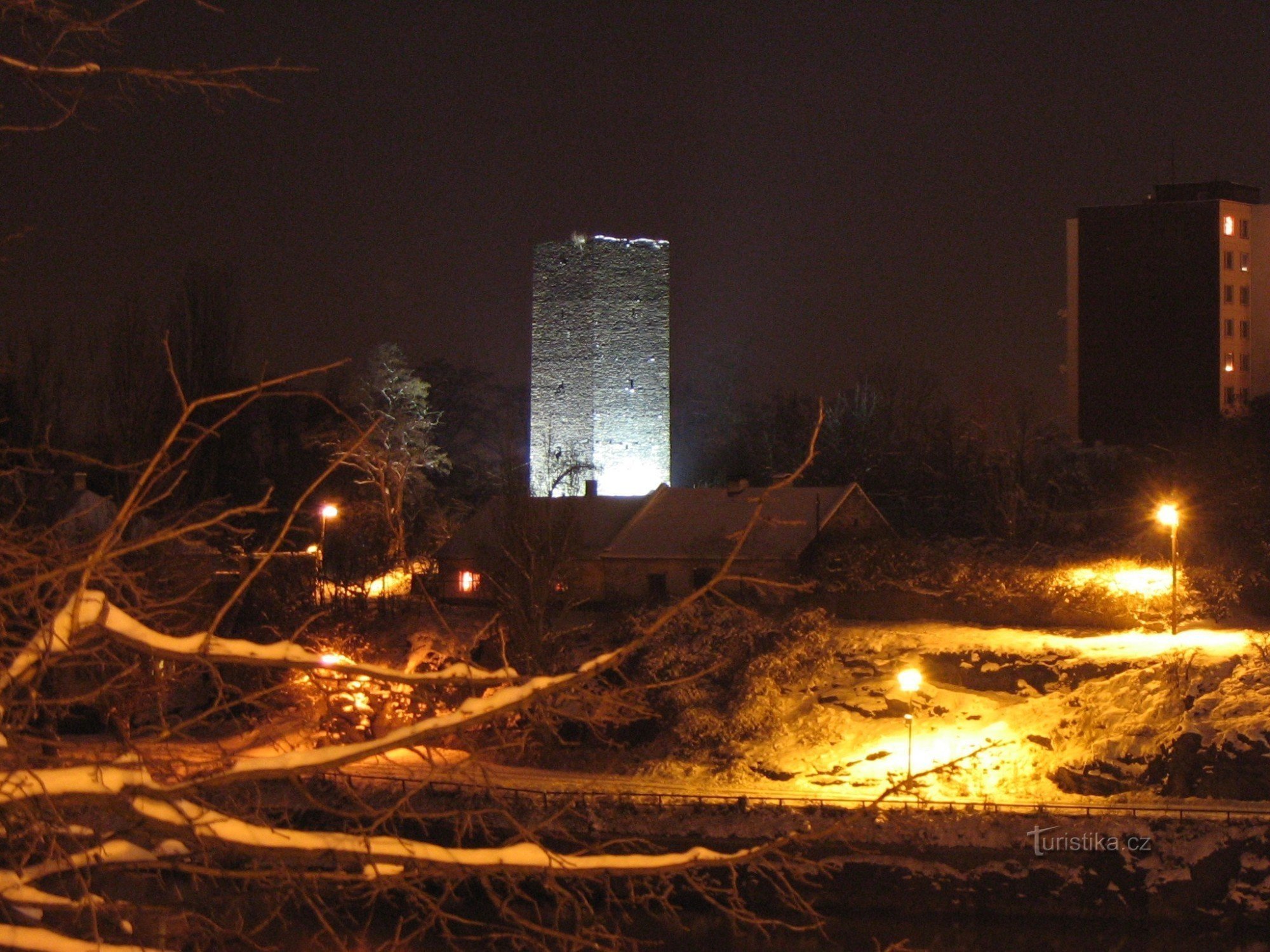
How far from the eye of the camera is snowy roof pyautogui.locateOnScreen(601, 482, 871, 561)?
24.0 m

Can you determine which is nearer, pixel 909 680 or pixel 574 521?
pixel 909 680

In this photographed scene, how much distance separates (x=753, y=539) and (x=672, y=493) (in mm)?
4107

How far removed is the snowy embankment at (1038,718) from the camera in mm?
15000

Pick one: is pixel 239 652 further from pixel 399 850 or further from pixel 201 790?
pixel 399 850

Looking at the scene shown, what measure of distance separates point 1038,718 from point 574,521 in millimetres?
10153

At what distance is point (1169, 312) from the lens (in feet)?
113

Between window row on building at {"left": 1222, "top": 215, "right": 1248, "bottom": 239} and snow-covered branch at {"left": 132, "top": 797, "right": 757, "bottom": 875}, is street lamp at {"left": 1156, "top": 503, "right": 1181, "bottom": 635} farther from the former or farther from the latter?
window row on building at {"left": 1222, "top": 215, "right": 1248, "bottom": 239}

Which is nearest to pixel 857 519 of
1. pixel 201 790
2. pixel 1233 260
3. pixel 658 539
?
pixel 658 539

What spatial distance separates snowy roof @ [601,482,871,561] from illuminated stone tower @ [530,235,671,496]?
18.8 feet

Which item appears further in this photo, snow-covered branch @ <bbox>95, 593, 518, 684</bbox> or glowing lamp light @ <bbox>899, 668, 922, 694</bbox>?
glowing lamp light @ <bbox>899, 668, 922, 694</bbox>

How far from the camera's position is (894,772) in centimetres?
1566

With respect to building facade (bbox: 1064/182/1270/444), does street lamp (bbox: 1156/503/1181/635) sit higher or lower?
lower

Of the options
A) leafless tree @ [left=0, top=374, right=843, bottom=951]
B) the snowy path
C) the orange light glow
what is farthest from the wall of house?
leafless tree @ [left=0, top=374, right=843, bottom=951]

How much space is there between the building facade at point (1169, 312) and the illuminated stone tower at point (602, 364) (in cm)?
1091
